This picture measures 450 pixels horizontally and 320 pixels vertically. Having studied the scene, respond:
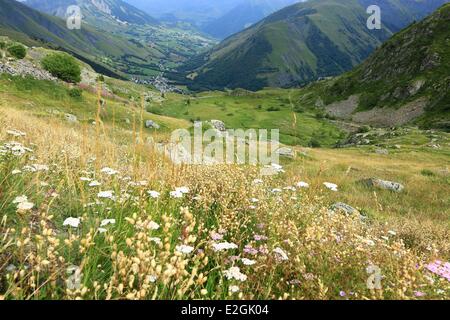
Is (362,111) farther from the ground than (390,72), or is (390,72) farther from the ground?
(390,72)

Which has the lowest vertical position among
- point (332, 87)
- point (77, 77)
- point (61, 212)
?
point (61, 212)

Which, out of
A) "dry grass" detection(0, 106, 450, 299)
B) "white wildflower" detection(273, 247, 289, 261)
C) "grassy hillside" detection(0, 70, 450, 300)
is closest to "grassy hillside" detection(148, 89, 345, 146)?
"grassy hillside" detection(0, 70, 450, 300)

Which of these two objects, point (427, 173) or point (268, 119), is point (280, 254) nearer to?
point (427, 173)

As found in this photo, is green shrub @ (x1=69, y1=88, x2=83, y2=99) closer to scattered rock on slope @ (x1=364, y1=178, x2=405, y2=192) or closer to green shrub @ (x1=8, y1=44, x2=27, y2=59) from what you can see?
green shrub @ (x1=8, y1=44, x2=27, y2=59)

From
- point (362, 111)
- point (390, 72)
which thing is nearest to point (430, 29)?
point (390, 72)

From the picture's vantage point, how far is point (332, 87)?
14525 cm

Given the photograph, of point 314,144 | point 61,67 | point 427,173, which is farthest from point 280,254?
point 314,144

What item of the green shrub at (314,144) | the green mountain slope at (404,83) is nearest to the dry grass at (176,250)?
the green shrub at (314,144)

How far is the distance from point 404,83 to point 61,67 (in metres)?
97.7

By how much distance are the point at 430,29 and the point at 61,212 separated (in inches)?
5456

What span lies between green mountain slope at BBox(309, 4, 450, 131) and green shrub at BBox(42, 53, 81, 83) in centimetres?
7274

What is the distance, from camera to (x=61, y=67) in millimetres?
47719

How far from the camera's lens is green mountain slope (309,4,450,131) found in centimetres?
10031
